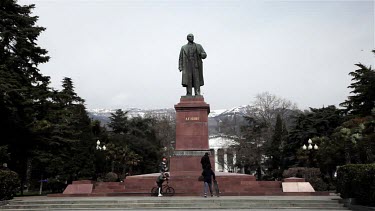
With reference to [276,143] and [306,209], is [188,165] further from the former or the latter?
[276,143]

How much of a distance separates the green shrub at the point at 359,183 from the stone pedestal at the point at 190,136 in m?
A: 8.08

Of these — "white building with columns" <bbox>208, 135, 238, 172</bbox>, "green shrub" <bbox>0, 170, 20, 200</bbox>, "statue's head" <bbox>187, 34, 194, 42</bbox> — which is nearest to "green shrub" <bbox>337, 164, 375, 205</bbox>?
"statue's head" <bbox>187, 34, 194, 42</bbox>

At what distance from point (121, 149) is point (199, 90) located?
3120cm

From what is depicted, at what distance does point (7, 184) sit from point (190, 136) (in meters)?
8.96

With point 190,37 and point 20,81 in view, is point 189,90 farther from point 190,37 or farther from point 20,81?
point 20,81

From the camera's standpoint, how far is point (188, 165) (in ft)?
68.3

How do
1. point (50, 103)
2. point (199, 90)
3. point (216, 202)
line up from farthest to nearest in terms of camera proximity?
point (50, 103)
point (199, 90)
point (216, 202)

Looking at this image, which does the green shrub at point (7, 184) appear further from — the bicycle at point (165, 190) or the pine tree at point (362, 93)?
the pine tree at point (362, 93)

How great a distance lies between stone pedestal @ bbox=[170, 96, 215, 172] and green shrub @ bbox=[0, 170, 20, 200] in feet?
24.6

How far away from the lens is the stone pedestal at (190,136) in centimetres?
2084

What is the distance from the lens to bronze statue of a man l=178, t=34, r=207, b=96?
22.9m

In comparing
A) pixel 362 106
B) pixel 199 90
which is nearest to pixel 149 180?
pixel 199 90

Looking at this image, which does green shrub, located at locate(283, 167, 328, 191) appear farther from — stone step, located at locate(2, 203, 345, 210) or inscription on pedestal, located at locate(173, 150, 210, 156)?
stone step, located at locate(2, 203, 345, 210)

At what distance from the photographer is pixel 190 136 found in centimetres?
2125
